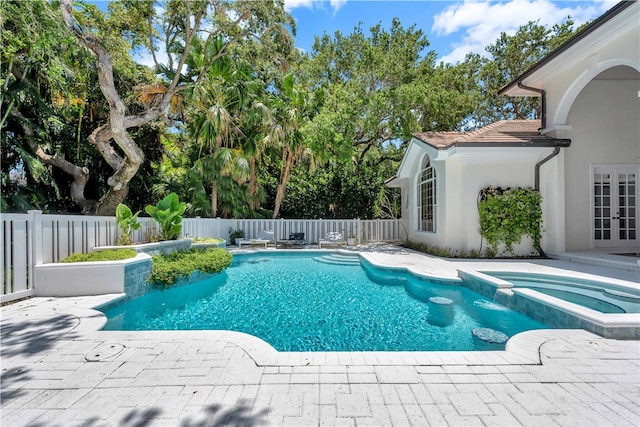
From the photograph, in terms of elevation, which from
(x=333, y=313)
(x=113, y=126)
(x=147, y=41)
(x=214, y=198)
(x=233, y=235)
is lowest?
(x=333, y=313)

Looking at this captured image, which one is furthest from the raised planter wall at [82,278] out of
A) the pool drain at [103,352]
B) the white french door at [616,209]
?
the white french door at [616,209]

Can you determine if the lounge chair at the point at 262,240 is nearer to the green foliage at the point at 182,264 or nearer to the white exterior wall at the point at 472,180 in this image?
the green foliage at the point at 182,264

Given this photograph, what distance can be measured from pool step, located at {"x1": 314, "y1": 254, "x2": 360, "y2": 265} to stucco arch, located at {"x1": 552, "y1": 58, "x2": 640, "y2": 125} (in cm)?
830

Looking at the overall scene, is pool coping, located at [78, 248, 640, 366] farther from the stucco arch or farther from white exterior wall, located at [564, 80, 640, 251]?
the stucco arch

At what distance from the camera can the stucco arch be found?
7.89 meters

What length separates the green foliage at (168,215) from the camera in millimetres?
8977

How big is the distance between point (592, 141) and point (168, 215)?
550 inches

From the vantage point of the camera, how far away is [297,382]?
2686 millimetres

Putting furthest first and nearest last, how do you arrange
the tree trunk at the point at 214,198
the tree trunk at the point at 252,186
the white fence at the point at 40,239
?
1. the tree trunk at the point at 252,186
2. the tree trunk at the point at 214,198
3. the white fence at the point at 40,239

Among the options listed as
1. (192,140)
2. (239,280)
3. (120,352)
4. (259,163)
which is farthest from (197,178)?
(120,352)

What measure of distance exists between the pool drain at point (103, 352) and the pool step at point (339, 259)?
8.48 m

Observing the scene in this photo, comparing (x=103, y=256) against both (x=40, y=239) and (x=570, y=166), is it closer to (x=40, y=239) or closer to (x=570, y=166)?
(x=40, y=239)

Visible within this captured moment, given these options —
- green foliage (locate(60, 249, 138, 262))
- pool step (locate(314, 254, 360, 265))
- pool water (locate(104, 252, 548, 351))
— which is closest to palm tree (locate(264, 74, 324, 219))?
pool step (locate(314, 254, 360, 265))

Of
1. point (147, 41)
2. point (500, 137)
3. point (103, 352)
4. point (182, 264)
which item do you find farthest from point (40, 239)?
point (500, 137)
